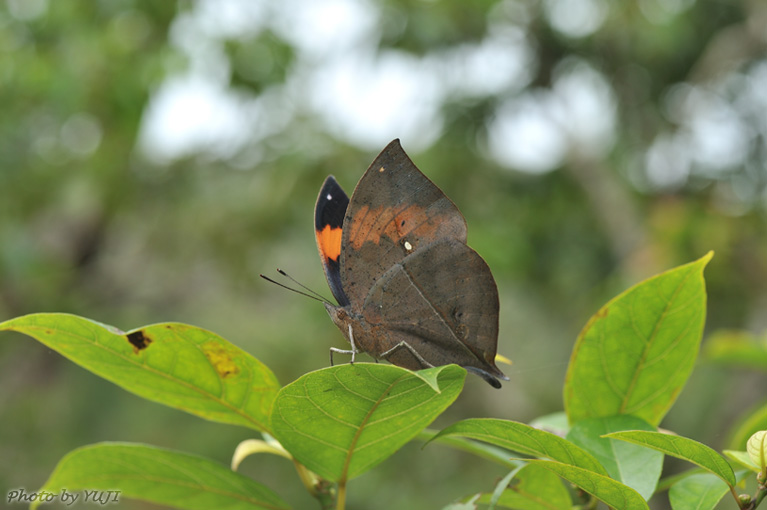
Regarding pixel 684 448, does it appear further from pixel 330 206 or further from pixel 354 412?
pixel 330 206

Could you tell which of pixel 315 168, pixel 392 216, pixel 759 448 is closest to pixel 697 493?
pixel 759 448

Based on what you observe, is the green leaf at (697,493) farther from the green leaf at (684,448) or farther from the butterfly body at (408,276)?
the butterfly body at (408,276)

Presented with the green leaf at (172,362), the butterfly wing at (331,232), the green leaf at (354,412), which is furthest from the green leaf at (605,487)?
the butterfly wing at (331,232)

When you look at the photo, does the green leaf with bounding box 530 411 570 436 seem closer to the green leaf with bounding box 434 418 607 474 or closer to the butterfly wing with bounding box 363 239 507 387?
the butterfly wing with bounding box 363 239 507 387

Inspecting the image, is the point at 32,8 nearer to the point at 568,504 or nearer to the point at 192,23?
the point at 192,23

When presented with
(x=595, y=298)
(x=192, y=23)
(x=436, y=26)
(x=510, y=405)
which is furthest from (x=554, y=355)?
(x=192, y=23)

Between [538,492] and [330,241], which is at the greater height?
[330,241]

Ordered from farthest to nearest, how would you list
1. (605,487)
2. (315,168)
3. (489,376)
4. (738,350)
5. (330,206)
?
(315,168), (738,350), (330,206), (489,376), (605,487)
